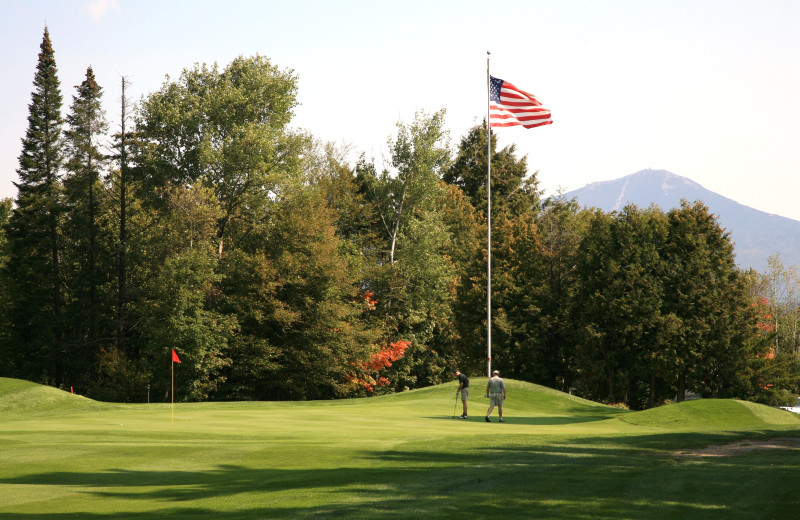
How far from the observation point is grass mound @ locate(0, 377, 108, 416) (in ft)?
110

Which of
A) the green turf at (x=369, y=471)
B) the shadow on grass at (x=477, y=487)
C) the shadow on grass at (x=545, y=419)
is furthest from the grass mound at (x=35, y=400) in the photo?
the shadow on grass at (x=477, y=487)

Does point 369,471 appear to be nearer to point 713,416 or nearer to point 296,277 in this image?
point 713,416

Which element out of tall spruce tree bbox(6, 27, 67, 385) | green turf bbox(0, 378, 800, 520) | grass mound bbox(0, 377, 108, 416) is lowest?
grass mound bbox(0, 377, 108, 416)

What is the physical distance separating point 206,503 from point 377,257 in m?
51.8

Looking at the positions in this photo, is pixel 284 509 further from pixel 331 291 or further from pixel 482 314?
pixel 482 314

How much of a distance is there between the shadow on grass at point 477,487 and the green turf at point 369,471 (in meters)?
0.03

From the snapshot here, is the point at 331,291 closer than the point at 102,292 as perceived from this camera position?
Yes

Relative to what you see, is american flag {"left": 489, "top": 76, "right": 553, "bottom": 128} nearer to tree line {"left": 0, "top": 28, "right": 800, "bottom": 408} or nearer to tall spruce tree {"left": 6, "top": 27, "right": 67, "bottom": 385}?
tree line {"left": 0, "top": 28, "right": 800, "bottom": 408}

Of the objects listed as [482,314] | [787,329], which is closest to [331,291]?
[482,314]

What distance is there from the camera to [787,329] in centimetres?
8612

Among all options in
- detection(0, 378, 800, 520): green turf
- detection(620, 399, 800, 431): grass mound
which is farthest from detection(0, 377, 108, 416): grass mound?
detection(620, 399, 800, 431): grass mound

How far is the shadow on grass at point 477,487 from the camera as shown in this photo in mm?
11664

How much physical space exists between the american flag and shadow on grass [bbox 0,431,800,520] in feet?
75.7

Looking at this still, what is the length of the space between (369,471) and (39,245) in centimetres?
5198
